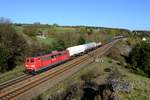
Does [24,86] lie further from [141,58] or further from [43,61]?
[141,58]

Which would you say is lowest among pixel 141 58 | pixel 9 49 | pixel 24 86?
pixel 141 58

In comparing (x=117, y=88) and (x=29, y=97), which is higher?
(x=117, y=88)

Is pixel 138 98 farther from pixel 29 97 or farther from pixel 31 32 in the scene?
pixel 31 32

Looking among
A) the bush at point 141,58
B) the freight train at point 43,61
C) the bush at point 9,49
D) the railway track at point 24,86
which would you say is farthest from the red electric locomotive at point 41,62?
the bush at point 141,58

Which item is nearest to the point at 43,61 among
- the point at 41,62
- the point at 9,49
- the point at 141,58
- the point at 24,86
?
the point at 41,62

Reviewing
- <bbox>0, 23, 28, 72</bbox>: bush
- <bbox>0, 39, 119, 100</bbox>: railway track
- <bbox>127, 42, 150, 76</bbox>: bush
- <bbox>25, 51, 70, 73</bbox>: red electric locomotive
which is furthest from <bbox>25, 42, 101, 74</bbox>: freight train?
<bbox>127, 42, 150, 76</bbox>: bush

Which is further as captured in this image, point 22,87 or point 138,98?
point 22,87

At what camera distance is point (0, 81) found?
3659 centimetres

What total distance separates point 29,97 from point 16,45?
1063 inches

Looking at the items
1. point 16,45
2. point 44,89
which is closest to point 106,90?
point 44,89

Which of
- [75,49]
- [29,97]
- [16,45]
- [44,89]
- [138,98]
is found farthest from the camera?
[75,49]

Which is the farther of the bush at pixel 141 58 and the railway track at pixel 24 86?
the bush at pixel 141 58

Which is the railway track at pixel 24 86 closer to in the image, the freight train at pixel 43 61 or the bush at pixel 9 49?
the freight train at pixel 43 61

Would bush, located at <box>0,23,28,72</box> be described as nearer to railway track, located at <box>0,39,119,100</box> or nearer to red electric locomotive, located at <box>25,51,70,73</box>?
red electric locomotive, located at <box>25,51,70,73</box>
